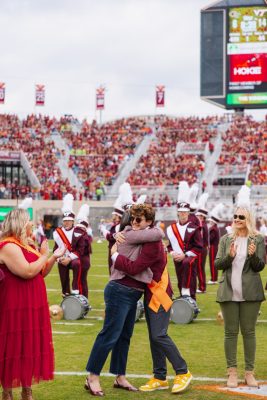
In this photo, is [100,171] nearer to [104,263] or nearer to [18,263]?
[104,263]

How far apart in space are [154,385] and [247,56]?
42.0 m

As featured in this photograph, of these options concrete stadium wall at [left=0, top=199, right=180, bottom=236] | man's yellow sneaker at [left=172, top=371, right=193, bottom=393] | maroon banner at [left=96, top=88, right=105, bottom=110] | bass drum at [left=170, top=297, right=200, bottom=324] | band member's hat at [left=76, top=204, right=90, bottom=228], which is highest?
maroon banner at [left=96, top=88, right=105, bottom=110]

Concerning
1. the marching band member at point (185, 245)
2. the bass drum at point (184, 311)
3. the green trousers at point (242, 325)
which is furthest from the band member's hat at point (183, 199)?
the green trousers at point (242, 325)

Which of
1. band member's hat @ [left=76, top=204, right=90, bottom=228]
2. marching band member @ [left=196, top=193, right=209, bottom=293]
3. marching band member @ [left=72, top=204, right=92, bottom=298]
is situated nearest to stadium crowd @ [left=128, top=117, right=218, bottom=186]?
marching band member @ [left=196, top=193, right=209, bottom=293]

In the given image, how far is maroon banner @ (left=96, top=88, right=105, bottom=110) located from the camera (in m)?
→ 59.7

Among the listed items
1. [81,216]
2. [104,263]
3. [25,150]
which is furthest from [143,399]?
[25,150]

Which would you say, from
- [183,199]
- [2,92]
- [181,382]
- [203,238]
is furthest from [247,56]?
[181,382]

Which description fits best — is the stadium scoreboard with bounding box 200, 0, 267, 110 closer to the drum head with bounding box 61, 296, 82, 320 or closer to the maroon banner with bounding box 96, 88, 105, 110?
the maroon banner with bounding box 96, 88, 105, 110

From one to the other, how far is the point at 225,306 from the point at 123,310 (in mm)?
888

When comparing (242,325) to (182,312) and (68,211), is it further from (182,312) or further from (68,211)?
(68,211)

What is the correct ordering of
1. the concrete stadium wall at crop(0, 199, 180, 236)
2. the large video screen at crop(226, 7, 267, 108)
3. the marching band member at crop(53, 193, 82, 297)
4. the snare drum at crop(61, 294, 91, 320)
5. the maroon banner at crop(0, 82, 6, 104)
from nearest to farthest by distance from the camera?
the snare drum at crop(61, 294, 91, 320)
the marching band member at crop(53, 193, 82, 297)
the concrete stadium wall at crop(0, 199, 180, 236)
the large video screen at crop(226, 7, 267, 108)
the maroon banner at crop(0, 82, 6, 104)

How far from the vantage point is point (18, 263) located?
5.92 m

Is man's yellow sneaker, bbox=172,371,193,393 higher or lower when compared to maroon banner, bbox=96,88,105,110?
lower

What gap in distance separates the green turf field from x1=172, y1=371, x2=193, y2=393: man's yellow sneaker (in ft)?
0.20
